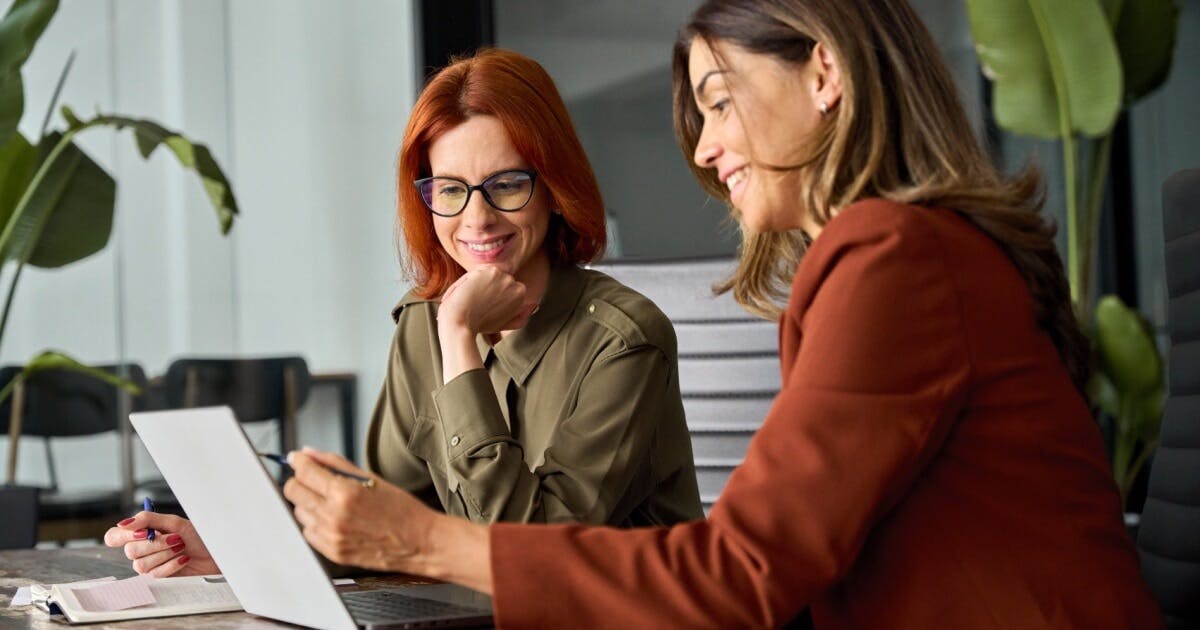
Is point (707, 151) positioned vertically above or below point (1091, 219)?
above

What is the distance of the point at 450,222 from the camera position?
167 cm

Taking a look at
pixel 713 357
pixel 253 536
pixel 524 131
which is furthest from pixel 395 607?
pixel 713 357

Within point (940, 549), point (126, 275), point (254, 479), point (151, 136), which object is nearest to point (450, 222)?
point (254, 479)

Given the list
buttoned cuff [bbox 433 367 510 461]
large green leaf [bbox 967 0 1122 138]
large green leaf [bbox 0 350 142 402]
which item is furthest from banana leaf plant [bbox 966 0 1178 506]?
large green leaf [bbox 0 350 142 402]

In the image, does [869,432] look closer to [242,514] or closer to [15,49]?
[242,514]

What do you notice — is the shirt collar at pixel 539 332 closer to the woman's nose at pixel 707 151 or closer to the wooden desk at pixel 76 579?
the wooden desk at pixel 76 579

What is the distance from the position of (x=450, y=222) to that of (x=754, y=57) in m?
0.64

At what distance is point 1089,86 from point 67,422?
116 inches

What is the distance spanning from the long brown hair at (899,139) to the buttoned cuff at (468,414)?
1.55 feet

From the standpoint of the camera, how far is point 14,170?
348cm

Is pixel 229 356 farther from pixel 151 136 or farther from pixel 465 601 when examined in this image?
pixel 465 601

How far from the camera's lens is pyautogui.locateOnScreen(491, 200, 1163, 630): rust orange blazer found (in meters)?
0.94

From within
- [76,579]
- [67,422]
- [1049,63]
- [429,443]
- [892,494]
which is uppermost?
[1049,63]

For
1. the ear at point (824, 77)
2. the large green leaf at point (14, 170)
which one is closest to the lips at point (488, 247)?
the ear at point (824, 77)
